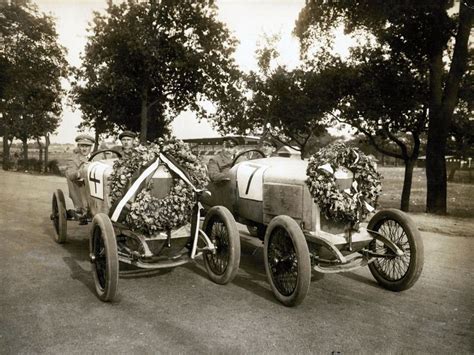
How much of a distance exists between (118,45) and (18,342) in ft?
58.3

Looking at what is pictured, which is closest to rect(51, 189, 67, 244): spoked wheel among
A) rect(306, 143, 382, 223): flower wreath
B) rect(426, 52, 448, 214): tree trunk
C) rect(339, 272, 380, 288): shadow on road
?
rect(306, 143, 382, 223): flower wreath

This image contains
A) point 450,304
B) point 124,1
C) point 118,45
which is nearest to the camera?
point 450,304

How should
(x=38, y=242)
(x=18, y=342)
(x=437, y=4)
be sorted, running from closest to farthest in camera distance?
(x=18, y=342), (x=38, y=242), (x=437, y=4)

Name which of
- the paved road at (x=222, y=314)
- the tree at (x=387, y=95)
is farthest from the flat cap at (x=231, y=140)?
→ the tree at (x=387, y=95)

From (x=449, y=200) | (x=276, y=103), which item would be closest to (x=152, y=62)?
(x=276, y=103)

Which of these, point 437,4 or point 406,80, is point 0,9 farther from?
point 406,80

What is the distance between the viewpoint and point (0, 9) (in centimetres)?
839

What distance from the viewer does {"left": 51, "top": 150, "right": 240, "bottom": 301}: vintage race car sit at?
175 inches

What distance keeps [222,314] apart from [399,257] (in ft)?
7.06

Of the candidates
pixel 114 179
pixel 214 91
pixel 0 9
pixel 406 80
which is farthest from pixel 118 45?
pixel 114 179

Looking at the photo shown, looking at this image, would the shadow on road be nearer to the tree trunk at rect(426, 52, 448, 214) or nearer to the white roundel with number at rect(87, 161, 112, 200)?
the white roundel with number at rect(87, 161, 112, 200)

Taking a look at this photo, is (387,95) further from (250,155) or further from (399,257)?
(399,257)

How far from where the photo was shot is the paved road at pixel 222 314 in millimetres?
3502

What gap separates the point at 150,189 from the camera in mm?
4895
